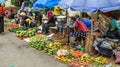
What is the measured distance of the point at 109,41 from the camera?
10555 millimetres

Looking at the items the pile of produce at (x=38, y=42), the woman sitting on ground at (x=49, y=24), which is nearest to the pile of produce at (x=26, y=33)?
the woman sitting on ground at (x=49, y=24)

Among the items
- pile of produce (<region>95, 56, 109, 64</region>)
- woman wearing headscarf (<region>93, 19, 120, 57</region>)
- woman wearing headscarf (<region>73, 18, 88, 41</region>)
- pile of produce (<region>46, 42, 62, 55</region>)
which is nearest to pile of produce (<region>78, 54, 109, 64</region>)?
pile of produce (<region>95, 56, 109, 64</region>)

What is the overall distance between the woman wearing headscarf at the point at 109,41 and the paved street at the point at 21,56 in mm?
1736

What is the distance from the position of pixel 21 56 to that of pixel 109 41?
3.75 meters

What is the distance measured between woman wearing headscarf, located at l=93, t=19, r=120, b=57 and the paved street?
5.69ft

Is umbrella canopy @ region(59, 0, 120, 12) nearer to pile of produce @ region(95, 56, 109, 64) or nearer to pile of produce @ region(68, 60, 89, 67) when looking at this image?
pile of produce @ region(95, 56, 109, 64)

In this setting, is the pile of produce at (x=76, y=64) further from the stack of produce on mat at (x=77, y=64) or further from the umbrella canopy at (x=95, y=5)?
the umbrella canopy at (x=95, y=5)

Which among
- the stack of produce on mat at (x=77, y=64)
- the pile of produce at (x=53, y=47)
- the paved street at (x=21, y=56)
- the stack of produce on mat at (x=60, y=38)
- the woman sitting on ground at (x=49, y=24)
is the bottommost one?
the paved street at (x=21, y=56)

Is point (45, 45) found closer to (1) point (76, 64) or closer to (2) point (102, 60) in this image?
(1) point (76, 64)

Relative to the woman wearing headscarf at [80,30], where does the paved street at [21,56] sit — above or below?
below

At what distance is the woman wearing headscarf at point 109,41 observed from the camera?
10.3 m

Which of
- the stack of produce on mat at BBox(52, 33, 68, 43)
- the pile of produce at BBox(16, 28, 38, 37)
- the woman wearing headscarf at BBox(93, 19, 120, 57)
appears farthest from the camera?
the pile of produce at BBox(16, 28, 38, 37)

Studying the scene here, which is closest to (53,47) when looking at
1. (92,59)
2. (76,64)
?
(92,59)

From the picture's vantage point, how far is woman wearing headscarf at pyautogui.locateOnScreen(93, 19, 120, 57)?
10.3 meters
